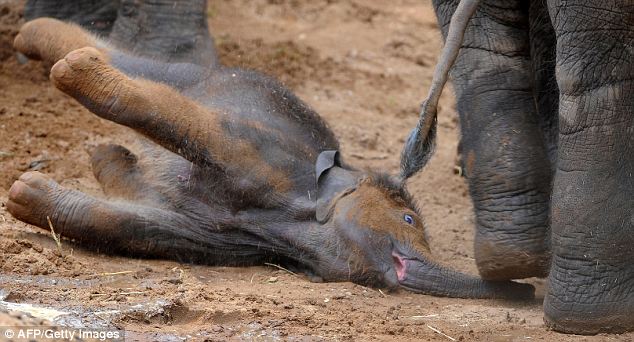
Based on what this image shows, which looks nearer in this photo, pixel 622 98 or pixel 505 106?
pixel 622 98

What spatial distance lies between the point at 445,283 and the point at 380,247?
0.25 meters

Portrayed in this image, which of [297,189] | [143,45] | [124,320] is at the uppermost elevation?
[143,45]

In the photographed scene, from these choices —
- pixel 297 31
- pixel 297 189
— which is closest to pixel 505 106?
pixel 297 189

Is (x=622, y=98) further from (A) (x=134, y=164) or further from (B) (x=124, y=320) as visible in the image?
(A) (x=134, y=164)

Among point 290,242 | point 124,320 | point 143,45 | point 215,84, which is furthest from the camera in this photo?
point 143,45

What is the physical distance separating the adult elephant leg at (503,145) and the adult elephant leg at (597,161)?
355mm

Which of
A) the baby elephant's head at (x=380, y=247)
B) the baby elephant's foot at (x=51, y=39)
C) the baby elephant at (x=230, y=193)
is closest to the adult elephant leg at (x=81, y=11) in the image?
the baby elephant's foot at (x=51, y=39)

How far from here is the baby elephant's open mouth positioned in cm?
440

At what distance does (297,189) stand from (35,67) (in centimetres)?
205

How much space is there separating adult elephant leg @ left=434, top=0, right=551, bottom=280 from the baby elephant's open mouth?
0.13m

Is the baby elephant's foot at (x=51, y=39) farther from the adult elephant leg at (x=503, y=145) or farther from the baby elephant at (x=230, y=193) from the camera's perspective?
the adult elephant leg at (x=503, y=145)

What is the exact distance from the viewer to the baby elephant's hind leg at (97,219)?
4.50 meters

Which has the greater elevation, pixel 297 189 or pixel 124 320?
pixel 297 189

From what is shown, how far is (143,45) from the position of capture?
6.02 metres
